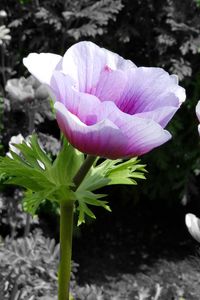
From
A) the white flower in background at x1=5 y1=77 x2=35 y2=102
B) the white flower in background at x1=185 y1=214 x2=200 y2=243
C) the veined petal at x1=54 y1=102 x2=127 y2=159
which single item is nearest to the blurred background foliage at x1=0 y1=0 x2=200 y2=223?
the white flower in background at x1=5 y1=77 x2=35 y2=102

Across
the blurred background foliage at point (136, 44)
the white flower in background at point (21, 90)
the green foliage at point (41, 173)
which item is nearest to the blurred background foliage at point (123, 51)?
the blurred background foliage at point (136, 44)

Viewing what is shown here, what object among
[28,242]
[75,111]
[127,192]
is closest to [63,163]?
[75,111]

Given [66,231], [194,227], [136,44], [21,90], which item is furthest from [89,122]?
[136,44]

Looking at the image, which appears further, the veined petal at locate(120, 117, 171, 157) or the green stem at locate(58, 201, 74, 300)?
the green stem at locate(58, 201, 74, 300)

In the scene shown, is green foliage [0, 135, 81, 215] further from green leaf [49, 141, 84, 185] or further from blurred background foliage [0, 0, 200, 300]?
blurred background foliage [0, 0, 200, 300]

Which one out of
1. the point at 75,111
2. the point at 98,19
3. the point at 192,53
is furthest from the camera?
the point at 192,53

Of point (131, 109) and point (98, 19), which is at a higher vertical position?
point (98, 19)

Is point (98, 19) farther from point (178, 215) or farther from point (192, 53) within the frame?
point (178, 215)
